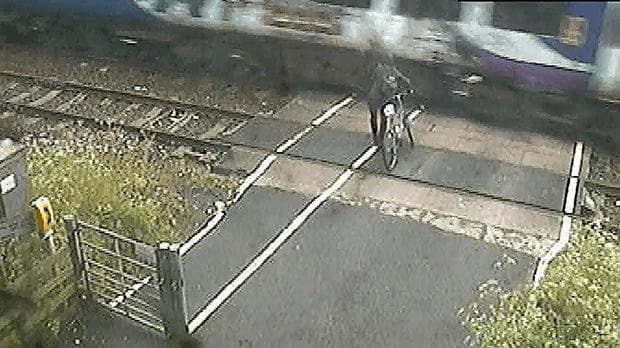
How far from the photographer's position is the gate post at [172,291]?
90.2 inches

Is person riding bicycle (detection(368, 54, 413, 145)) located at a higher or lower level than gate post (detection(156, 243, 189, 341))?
higher

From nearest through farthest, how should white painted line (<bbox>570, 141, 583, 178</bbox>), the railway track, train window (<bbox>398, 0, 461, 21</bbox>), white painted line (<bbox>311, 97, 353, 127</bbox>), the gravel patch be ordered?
train window (<bbox>398, 0, 461, 21</bbox>) < white painted line (<bbox>570, 141, 583, 178</bbox>) < white painted line (<bbox>311, 97, 353, 127</bbox>) < the gravel patch < the railway track

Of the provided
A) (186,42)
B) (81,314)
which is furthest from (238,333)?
(186,42)

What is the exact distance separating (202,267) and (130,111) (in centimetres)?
61

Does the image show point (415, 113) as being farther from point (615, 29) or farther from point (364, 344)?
point (364, 344)

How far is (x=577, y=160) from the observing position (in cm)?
211

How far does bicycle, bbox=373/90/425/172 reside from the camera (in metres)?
2.03

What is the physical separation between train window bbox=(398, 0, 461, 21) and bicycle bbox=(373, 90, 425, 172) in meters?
0.25

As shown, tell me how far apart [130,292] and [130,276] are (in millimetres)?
60

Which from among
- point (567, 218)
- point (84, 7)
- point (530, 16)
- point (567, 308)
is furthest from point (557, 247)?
point (84, 7)

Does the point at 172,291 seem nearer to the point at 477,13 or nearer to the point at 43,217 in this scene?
the point at 43,217

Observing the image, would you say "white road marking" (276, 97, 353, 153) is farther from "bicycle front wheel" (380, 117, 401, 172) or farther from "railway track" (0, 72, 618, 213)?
"railway track" (0, 72, 618, 213)

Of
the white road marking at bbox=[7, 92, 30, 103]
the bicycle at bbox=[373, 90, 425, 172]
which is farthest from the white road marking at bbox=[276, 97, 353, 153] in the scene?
the white road marking at bbox=[7, 92, 30, 103]

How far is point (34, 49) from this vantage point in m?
2.53
